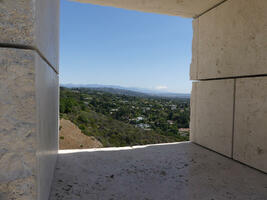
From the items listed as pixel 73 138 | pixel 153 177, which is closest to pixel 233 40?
pixel 153 177

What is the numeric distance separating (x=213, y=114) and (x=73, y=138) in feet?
45.2

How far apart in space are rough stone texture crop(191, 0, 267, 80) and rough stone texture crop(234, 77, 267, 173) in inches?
7.5

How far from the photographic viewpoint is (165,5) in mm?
3146

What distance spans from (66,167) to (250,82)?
2.58 m

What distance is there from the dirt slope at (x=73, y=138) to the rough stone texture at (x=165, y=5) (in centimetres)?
1234

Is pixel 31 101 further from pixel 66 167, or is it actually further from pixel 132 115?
pixel 132 115

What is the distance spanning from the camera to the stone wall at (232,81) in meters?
2.38

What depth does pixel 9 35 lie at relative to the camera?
98 centimetres

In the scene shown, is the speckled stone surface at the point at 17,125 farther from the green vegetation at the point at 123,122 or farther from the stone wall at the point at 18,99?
the green vegetation at the point at 123,122

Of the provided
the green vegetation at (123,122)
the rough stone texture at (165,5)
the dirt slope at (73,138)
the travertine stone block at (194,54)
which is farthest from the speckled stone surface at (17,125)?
the green vegetation at (123,122)

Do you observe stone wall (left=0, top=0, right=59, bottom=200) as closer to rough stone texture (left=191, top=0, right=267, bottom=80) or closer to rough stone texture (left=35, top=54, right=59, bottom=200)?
rough stone texture (left=35, top=54, right=59, bottom=200)

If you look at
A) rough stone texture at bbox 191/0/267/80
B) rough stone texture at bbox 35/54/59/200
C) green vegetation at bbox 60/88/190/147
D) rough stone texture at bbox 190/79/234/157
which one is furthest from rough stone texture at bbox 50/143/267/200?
green vegetation at bbox 60/88/190/147

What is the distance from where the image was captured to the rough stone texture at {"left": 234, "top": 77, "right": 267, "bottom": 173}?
2.34 meters

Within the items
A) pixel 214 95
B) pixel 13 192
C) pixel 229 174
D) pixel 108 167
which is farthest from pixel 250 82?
pixel 13 192
